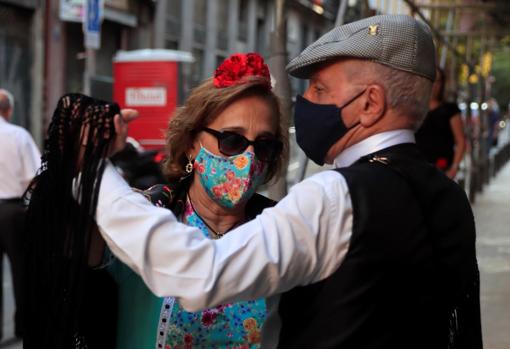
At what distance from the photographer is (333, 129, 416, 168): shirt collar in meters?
1.86

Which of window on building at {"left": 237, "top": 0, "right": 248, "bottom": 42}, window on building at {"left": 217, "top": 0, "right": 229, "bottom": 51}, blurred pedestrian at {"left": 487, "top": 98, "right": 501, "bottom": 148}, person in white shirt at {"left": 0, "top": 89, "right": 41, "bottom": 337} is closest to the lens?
person in white shirt at {"left": 0, "top": 89, "right": 41, "bottom": 337}

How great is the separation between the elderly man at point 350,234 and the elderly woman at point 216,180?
1.90ft

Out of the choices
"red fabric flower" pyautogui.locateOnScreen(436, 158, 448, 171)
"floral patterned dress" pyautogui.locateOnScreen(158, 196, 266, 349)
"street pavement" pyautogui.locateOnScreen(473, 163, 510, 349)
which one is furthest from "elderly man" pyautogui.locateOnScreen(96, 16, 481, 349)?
"red fabric flower" pyautogui.locateOnScreen(436, 158, 448, 171)

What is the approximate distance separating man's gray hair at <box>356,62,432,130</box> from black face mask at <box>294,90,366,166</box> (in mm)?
46

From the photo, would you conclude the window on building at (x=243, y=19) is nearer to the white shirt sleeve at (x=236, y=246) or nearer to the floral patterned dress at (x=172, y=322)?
the floral patterned dress at (x=172, y=322)

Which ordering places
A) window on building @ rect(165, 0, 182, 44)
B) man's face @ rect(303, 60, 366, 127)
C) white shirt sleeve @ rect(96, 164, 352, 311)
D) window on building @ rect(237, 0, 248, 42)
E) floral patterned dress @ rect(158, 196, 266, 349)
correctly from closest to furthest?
white shirt sleeve @ rect(96, 164, 352, 311) < man's face @ rect(303, 60, 366, 127) < floral patterned dress @ rect(158, 196, 266, 349) < window on building @ rect(165, 0, 182, 44) < window on building @ rect(237, 0, 248, 42)

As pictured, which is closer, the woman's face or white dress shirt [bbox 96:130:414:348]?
white dress shirt [bbox 96:130:414:348]

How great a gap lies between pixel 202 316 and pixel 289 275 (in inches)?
31.1

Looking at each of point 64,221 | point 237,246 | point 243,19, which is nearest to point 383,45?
point 237,246

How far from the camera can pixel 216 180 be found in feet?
8.39

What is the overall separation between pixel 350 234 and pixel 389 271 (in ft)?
0.34

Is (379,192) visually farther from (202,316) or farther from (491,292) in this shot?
(491,292)

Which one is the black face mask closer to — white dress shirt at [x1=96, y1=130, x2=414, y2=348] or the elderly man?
the elderly man

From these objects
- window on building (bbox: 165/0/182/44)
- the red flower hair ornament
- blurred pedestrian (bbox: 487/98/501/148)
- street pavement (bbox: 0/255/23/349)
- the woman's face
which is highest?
window on building (bbox: 165/0/182/44)
